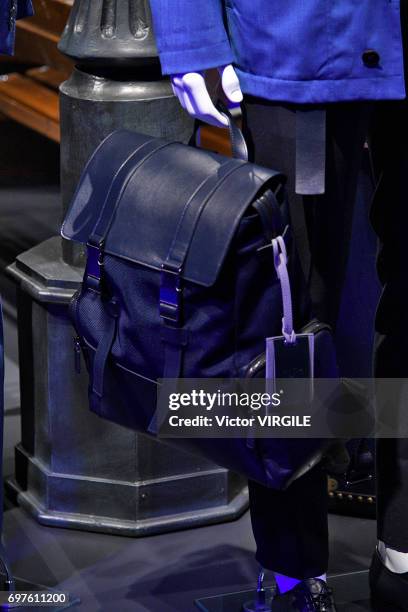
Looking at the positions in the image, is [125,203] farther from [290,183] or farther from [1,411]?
[1,411]

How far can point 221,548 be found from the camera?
2734 millimetres

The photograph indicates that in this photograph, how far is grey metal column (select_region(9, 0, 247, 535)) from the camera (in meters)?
2.66

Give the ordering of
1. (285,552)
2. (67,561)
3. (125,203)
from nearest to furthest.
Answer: (125,203), (285,552), (67,561)

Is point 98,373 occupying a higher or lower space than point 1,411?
higher

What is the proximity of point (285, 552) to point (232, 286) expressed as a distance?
0.56 meters

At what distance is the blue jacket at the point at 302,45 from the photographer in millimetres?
1949

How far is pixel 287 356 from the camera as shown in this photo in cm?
197

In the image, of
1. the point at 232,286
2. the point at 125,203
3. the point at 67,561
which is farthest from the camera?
the point at 67,561

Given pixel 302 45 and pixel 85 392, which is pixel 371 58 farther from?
pixel 85 392

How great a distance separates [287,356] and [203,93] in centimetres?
42

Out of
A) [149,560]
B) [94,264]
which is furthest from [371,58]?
[149,560]

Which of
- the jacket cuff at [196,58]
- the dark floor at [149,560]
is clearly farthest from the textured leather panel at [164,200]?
the dark floor at [149,560]

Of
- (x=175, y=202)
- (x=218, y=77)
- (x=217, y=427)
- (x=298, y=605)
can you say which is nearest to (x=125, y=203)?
(x=175, y=202)

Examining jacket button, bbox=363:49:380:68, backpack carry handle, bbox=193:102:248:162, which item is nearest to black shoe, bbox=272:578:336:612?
backpack carry handle, bbox=193:102:248:162
